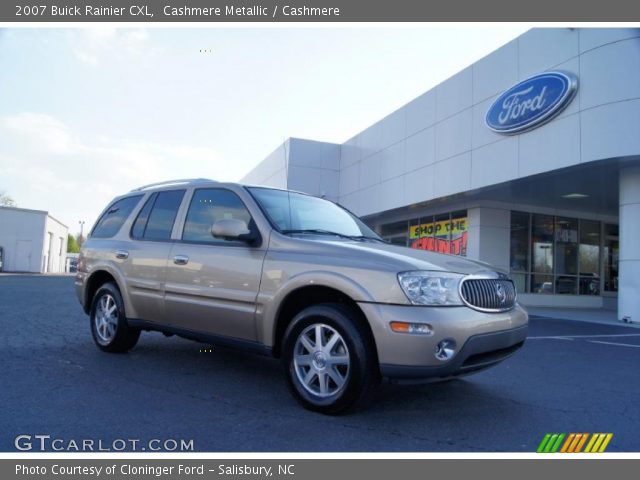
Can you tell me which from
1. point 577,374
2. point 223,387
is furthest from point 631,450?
point 223,387

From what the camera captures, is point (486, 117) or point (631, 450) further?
point (486, 117)

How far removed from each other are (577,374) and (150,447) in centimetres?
478

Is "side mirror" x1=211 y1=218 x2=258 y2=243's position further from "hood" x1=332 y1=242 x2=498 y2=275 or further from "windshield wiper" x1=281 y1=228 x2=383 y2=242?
"hood" x1=332 y1=242 x2=498 y2=275

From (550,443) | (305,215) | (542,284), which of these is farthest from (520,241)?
(550,443)

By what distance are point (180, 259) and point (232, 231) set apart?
0.95m

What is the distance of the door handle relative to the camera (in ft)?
15.8

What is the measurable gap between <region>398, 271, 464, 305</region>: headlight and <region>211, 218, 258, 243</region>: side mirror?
1407mm

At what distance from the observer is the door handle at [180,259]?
15.8ft

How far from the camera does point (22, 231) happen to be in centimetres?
4100

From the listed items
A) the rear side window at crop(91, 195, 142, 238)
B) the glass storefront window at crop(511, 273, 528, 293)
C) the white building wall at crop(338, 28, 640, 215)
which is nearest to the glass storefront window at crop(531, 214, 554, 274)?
the glass storefront window at crop(511, 273, 528, 293)

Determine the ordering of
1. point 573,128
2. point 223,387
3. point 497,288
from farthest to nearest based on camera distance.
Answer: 1. point 573,128
2. point 223,387
3. point 497,288

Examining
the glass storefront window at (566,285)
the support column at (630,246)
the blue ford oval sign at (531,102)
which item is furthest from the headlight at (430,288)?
the glass storefront window at (566,285)

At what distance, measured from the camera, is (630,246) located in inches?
489

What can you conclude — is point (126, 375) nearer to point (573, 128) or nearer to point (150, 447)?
point (150, 447)
